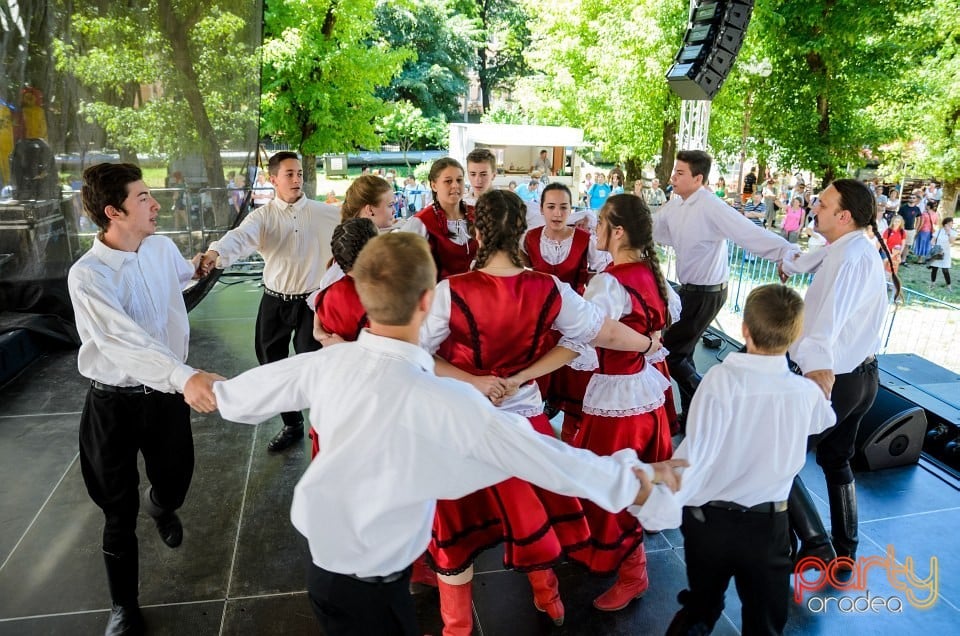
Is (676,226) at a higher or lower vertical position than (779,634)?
higher

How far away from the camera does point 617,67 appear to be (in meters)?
11.8

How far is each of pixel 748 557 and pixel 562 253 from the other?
2158 mm

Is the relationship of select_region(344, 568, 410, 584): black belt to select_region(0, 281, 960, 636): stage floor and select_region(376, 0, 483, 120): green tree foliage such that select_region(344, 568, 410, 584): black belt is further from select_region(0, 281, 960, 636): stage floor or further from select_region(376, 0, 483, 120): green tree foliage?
select_region(376, 0, 483, 120): green tree foliage

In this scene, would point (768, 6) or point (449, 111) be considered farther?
point (449, 111)

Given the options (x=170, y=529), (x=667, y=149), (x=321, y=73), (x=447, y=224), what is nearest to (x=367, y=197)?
(x=447, y=224)

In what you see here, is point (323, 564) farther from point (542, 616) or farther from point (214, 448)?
point (214, 448)

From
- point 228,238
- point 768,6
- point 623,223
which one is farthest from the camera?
point 768,6

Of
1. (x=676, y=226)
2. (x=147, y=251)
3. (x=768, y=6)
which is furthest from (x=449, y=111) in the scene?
(x=147, y=251)

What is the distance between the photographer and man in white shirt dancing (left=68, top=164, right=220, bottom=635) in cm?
231

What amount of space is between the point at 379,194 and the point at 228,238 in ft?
3.47

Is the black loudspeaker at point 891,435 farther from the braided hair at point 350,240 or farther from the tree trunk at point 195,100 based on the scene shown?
the tree trunk at point 195,100

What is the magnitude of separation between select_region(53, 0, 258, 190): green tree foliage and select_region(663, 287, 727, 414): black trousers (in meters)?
4.41

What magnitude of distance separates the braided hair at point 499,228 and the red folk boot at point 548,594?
4.09ft

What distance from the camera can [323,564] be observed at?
5.39 feet
